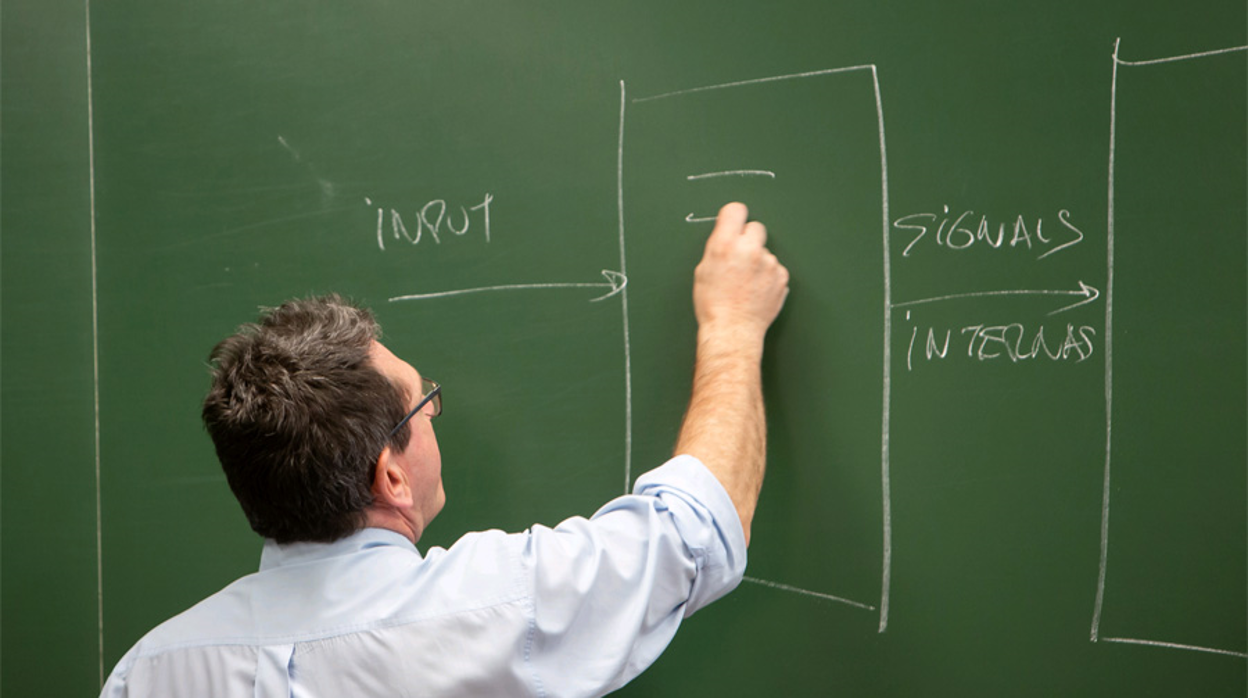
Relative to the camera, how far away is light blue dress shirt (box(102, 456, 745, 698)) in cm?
95

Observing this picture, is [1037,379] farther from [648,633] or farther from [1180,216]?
[648,633]

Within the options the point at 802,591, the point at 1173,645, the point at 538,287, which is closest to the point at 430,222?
the point at 538,287

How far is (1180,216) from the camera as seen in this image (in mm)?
1120

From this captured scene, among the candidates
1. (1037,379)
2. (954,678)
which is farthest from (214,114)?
(954,678)

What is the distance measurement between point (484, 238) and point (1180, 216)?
931 mm

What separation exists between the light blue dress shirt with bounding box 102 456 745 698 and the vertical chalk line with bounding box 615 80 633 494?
0.29 meters

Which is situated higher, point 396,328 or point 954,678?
point 396,328

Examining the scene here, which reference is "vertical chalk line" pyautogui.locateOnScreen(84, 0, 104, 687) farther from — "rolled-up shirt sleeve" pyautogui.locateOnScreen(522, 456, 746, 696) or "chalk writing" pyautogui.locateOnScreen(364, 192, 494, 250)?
"rolled-up shirt sleeve" pyautogui.locateOnScreen(522, 456, 746, 696)

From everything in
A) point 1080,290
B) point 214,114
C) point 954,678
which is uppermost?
point 214,114

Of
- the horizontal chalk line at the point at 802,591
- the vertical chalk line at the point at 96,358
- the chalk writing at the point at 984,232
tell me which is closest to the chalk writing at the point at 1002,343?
the chalk writing at the point at 984,232

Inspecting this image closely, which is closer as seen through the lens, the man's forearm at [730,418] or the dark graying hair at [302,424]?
the dark graying hair at [302,424]

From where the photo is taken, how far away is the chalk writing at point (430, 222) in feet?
4.44

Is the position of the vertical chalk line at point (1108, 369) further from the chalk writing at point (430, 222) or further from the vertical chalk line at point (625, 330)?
the chalk writing at point (430, 222)

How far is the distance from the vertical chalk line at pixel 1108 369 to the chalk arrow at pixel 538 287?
63 cm
